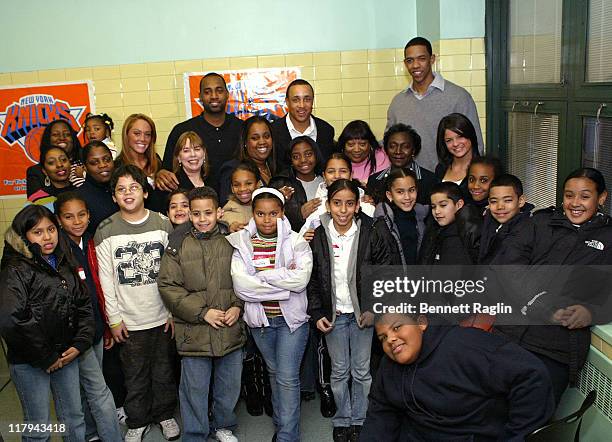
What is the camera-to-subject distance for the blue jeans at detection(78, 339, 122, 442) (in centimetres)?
292

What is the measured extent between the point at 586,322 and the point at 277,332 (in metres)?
1.46

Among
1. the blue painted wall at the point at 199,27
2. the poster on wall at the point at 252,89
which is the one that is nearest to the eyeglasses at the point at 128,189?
the poster on wall at the point at 252,89

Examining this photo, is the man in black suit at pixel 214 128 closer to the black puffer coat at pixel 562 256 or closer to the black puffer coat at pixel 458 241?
the black puffer coat at pixel 458 241

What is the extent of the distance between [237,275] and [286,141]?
1296mm

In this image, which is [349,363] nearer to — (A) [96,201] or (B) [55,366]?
(B) [55,366]

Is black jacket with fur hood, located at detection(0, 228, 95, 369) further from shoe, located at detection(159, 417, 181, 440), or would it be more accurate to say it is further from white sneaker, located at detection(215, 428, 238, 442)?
white sneaker, located at detection(215, 428, 238, 442)

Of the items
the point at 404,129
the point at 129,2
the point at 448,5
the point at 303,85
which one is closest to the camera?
the point at 404,129

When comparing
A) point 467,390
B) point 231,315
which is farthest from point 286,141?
point 467,390

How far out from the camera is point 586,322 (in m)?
2.40

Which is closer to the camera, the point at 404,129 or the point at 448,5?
the point at 404,129

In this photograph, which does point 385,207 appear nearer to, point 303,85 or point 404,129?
point 404,129

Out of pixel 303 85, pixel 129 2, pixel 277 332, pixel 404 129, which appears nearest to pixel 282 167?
pixel 303 85

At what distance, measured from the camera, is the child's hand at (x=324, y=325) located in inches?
118

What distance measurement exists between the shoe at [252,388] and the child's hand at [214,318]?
60cm
